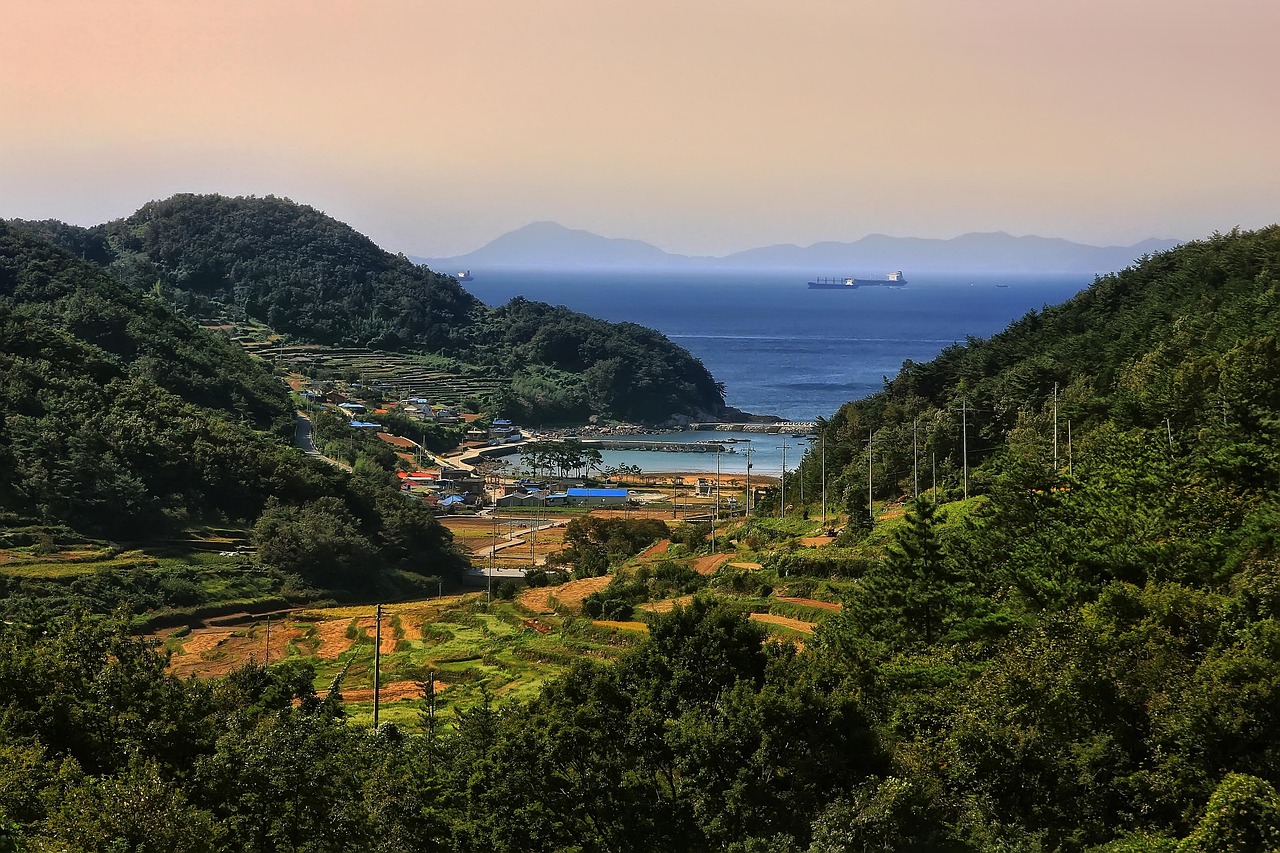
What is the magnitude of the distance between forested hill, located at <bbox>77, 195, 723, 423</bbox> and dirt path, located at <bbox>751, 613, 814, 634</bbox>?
65146 millimetres

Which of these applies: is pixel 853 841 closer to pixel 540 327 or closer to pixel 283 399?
pixel 283 399

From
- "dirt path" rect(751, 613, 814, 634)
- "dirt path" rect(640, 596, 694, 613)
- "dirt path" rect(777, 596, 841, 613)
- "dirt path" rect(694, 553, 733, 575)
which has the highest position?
"dirt path" rect(777, 596, 841, 613)

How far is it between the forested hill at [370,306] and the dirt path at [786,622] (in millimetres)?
65146

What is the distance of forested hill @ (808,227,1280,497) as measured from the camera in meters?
22.1

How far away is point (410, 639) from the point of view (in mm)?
27453

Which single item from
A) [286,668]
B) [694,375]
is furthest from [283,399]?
[286,668]

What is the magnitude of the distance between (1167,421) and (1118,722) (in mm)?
12031

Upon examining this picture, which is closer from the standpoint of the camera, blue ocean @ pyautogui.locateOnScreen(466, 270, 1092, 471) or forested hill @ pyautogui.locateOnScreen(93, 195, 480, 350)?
blue ocean @ pyautogui.locateOnScreen(466, 270, 1092, 471)

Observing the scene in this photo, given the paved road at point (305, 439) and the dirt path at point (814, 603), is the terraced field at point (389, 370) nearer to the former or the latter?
the paved road at point (305, 439)

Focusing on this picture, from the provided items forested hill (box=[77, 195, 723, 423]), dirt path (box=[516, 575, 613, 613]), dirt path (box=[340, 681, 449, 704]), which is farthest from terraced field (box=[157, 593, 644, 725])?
forested hill (box=[77, 195, 723, 423])

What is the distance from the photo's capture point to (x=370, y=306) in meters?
104

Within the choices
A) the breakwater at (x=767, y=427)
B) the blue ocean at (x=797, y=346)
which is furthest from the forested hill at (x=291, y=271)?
the blue ocean at (x=797, y=346)

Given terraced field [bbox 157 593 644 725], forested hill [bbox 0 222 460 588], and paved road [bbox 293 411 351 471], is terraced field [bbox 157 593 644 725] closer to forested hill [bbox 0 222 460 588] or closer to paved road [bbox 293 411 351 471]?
forested hill [bbox 0 222 460 588]

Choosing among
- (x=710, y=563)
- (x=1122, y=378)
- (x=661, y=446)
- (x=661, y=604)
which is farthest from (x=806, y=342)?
(x=661, y=604)
